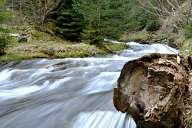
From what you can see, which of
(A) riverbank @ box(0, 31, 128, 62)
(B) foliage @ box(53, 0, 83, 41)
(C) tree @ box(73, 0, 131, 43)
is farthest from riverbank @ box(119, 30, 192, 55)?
(A) riverbank @ box(0, 31, 128, 62)

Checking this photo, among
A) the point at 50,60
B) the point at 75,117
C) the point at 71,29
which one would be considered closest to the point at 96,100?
the point at 75,117

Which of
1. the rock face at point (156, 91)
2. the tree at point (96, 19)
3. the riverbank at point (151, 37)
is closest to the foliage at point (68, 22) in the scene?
the tree at point (96, 19)

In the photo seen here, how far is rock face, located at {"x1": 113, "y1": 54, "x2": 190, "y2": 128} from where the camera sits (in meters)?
6.17

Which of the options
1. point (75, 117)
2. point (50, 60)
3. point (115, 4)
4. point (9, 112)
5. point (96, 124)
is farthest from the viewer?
point (115, 4)

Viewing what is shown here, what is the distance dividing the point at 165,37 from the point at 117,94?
97.4 feet

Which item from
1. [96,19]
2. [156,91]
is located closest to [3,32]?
[96,19]

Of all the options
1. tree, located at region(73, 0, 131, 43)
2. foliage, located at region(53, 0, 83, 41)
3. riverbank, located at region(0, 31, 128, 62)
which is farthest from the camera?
foliage, located at region(53, 0, 83, 41)

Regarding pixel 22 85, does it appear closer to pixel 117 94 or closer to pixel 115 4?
pixel 117 94

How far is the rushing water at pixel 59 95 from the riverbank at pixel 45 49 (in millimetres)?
1299

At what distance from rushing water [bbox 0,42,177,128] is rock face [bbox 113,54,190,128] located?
2.77ft

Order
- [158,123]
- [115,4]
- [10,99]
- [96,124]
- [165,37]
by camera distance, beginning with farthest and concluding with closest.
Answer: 1. [165,37]
2. [115,4]
3. [10,99]
4. [96,124]
5. [158,123]

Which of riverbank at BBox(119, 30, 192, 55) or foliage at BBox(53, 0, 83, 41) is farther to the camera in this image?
riverbank at BBox(119, 30, 192, 55)

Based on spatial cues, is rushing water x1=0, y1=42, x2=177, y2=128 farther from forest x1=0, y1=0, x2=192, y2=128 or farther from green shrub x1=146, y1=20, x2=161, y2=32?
green shrub x1=146, y1=20, x2=161, y2=32

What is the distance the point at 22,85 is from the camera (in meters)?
12.7
